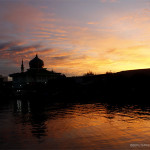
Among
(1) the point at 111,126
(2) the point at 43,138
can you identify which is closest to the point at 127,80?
(1) the point at 111,126

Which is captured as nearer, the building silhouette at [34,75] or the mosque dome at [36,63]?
the building silhouette at [34,75]

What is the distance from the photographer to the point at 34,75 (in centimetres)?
9725

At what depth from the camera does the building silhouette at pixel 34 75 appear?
96562 mm

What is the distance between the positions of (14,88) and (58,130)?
9179 centimetres

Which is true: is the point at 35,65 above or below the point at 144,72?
above

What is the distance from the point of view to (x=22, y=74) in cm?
9662

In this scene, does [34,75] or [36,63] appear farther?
[36,63]

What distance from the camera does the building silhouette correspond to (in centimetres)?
9656

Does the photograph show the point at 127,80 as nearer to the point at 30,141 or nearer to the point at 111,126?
the point at 111,126

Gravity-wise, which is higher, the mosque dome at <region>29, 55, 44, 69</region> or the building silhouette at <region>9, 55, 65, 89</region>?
the mosque dome at <region>29, 55, 44, 69</region>

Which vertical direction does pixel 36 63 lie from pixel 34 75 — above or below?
above

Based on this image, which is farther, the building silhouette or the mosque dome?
the mosque dome

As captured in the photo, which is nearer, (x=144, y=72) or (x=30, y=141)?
(x=30, y=141)

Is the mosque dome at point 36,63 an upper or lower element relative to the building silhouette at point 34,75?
upper
